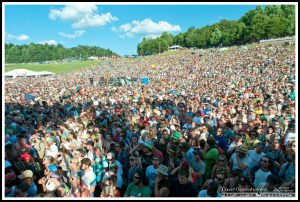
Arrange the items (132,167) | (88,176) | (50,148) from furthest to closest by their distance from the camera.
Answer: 1. (50,148)
2. (132,167)
3. (88,176)

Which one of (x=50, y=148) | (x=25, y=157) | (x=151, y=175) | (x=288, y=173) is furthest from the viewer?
(x=50, y=148)

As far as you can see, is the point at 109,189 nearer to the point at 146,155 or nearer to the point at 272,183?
the point at 146,155

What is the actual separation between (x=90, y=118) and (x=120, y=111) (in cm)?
156

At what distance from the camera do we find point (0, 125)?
5.09m

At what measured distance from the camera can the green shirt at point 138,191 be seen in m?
4.82

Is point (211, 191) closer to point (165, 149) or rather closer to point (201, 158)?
Answer: point (201, 158)

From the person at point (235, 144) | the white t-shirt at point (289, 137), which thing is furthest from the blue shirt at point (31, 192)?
the white t-shirt at point (289, 137)

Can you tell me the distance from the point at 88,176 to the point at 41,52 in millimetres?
123068

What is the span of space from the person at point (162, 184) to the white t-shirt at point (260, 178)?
4.64ft

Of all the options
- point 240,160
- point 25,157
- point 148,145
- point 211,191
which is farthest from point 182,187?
point 25,157

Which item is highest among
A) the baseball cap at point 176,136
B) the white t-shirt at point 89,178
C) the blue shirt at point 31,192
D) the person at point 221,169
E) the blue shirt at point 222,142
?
the baseball cap at point 176,136

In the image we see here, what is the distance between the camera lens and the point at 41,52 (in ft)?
392

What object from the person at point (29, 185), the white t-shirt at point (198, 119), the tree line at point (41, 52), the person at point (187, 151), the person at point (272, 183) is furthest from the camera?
the tree line at point (41, 52)

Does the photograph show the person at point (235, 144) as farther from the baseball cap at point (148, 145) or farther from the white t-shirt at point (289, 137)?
the baseball cap at point (148, 145)
